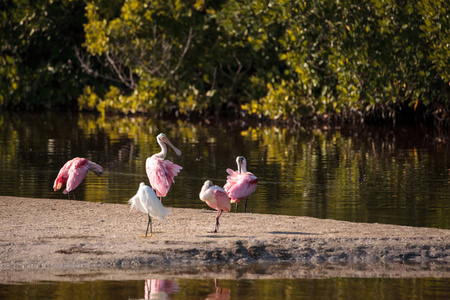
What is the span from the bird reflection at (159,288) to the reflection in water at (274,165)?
400 cm

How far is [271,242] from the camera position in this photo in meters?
9.45

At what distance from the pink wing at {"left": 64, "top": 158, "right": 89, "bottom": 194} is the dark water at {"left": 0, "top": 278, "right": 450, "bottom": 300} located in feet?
15.4

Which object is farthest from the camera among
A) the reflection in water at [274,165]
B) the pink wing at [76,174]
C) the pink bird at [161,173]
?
the reflection in water at [274,165]

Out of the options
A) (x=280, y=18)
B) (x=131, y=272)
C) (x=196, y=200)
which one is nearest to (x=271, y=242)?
(x=131, y=272)

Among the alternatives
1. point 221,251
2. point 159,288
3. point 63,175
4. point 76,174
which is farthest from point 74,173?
point 159,288

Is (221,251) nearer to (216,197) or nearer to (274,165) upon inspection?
(216,197)

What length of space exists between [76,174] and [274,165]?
6.41m

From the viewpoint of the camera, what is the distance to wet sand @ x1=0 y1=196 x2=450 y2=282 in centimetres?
877

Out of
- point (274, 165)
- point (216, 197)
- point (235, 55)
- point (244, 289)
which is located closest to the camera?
point (244, 289)

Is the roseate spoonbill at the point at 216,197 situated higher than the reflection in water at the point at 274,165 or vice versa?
the roseate spoonbill at the point at 216,197

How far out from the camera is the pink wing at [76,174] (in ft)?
42.3

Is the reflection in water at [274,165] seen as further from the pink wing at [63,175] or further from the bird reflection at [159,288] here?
the bird reflection at [159,288]

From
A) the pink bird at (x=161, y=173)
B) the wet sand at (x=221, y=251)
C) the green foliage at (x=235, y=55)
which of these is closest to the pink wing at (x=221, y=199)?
the wet sand at (x=221, y=251)

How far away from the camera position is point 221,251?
920 centimetres
